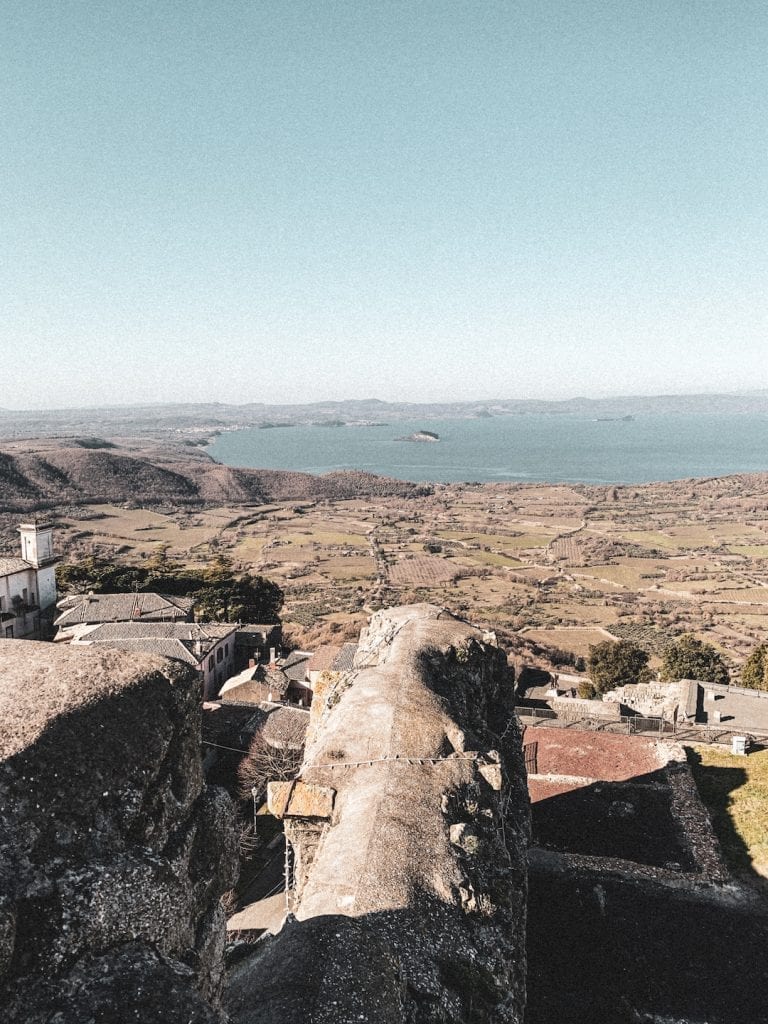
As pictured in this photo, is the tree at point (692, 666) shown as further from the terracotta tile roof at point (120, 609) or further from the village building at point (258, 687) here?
the terracotta tile roof at point (120, 609)

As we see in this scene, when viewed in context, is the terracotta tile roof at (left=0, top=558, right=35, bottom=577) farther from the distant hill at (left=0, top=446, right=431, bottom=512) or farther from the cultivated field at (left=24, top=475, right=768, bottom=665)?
the distant hill at (left=0, top=446, right=431, bottom=512)

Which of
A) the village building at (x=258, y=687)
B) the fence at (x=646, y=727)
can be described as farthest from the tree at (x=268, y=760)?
the fence at (x=646, y=727)

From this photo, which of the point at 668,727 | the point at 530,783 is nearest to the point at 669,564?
the point at 668,727

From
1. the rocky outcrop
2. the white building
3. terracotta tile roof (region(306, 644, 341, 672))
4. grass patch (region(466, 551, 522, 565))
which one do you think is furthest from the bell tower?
grass patch (region(466, 551, 522, 565))

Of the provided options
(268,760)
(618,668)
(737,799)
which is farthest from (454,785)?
(618,668)

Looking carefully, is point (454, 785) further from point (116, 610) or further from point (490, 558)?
point (490, 558)
